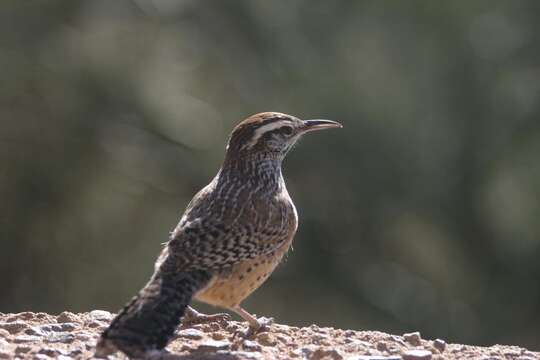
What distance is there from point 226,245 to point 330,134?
5.41 metres

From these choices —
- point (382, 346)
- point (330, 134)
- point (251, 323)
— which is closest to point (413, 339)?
point (382, 346)

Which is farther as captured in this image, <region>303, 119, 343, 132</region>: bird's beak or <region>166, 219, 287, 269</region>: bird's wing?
<region>303, 119, 343, 132</region>: bird's beak

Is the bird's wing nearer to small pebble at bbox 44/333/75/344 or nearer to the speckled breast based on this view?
the speckled breast

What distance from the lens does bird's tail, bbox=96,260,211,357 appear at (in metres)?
4.32

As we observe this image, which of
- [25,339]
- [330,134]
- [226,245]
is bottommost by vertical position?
[25,339]

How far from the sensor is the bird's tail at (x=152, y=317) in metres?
4.32

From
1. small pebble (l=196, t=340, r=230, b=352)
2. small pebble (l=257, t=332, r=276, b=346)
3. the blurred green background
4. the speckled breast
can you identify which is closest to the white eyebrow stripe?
the speckled breast

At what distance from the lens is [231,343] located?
5.02m

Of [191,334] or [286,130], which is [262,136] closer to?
[286,130]

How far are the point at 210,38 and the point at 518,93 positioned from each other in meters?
3.14

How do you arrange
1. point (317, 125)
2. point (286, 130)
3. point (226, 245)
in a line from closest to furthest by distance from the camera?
point (226, 245)
point (286, 130)
point (317, 125)

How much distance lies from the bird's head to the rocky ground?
0.91 metres

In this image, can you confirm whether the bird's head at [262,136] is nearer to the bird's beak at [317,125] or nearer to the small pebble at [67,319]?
A: the bird's beak at [317,125]

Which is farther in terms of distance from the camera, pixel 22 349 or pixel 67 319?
pixel 67 319
